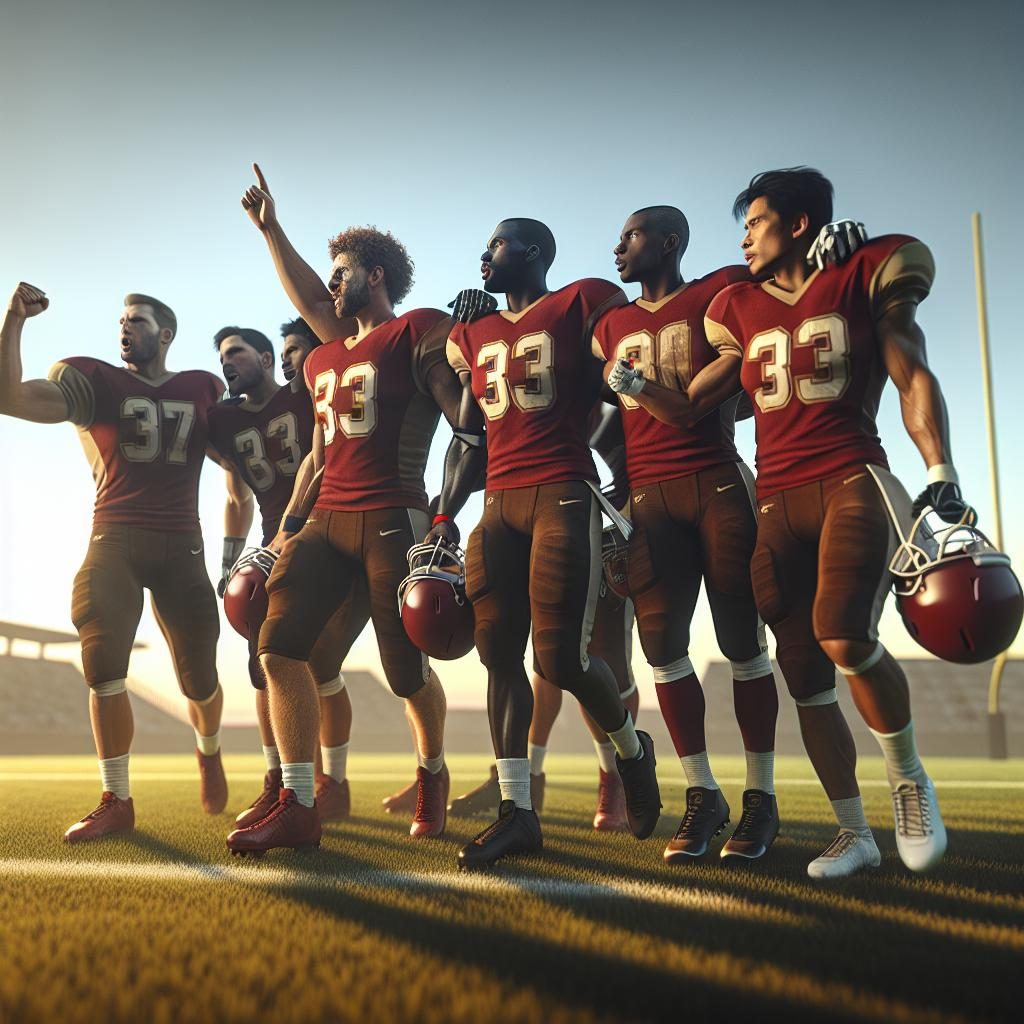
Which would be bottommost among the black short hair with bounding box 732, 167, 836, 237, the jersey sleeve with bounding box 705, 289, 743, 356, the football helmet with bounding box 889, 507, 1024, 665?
the football helmet with bounding box 889, 507, 1024, 665

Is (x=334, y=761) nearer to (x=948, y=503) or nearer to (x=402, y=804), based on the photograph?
(x=402, y=804)

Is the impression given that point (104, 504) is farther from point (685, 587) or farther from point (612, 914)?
point (612, 914)

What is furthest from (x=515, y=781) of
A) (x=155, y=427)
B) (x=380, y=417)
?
(x=155, y=427)

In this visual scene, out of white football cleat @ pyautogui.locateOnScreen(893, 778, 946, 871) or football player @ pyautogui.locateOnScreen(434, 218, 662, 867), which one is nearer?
white football cleat @ pyautogui.locateOnScreen(893, 778, 946, 871)

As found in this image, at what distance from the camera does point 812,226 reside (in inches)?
146

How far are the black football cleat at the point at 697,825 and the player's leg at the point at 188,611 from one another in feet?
9.84

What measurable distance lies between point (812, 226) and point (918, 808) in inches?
84.5

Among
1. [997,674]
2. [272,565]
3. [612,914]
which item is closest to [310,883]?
[612,914]

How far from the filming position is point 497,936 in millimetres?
→ 2461

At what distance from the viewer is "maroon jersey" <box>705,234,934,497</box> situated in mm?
3365

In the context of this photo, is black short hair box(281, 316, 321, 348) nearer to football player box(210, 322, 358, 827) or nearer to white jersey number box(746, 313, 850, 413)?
football player box(210, 322, 358, 827)

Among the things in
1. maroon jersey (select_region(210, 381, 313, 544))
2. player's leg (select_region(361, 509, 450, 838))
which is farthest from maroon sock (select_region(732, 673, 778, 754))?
maroon jersey (select_region(210, 381, 313, 544))

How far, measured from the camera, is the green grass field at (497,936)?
189cm

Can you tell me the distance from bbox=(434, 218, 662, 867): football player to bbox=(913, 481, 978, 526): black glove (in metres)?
1.26
